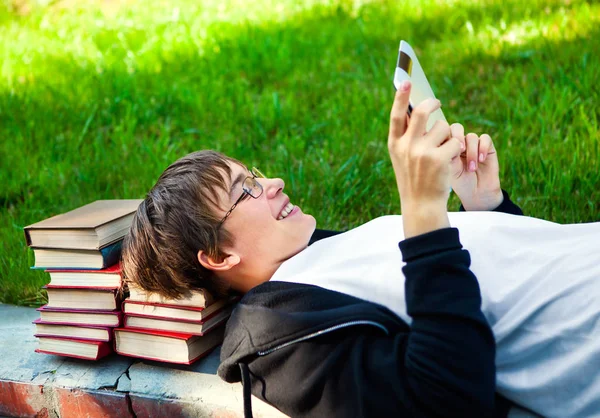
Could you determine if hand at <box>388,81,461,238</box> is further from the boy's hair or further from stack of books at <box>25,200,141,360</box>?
stack of books at <box>25,200,141,360</box>

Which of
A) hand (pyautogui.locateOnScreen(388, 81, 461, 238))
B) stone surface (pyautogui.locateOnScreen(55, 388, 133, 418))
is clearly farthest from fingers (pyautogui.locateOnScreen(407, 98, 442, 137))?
stone surface (pyautogui.locateOnScreen(55, 388, 133, 418))

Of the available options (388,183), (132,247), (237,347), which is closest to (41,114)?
(388,183)

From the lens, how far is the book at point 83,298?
2.40 metres

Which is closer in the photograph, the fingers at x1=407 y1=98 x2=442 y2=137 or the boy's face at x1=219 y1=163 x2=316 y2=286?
the fingers at x1=407 y1=98 x2=442 y2=137

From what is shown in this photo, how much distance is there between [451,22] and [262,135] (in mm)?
1749

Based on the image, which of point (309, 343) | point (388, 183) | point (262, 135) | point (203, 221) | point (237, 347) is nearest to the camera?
point (309, 343)

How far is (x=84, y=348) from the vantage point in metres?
2.46

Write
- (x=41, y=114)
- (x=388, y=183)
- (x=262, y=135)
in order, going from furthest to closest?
(x=41, y=114) → (x=262, y=135) → (x=388, y=183)

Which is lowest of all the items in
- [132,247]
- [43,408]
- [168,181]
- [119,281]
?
[43,408]

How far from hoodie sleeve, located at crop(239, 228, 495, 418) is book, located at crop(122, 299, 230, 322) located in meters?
0.56

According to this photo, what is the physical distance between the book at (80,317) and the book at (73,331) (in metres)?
0.02

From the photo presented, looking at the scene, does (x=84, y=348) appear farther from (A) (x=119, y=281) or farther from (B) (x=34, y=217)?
(B) (x=34, y=217)

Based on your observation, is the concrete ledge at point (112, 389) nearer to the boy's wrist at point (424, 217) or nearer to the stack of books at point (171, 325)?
the stack of books at point (171, 325)

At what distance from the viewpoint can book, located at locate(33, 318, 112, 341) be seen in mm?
2420
